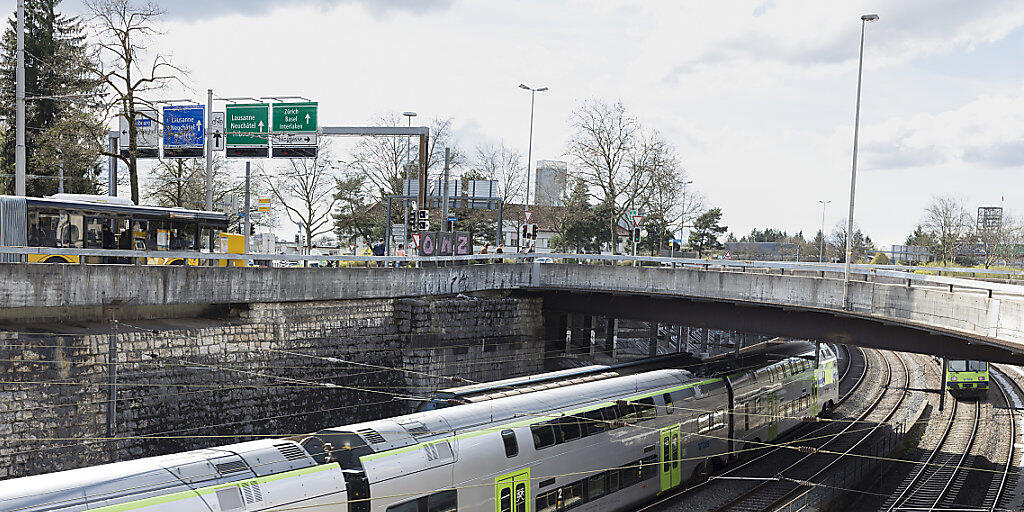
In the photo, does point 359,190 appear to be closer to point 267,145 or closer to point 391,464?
point 267,145

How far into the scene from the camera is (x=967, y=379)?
104 feet

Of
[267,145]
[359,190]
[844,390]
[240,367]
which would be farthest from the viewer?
[359,190]

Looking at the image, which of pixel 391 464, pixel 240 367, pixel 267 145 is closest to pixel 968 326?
pixel 391 464

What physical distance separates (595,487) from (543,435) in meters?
2.04

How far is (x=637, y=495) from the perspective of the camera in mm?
15789

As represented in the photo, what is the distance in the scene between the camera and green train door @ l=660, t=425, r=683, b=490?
16.8 metres

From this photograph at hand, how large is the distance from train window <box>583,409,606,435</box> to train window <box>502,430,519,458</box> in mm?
2098

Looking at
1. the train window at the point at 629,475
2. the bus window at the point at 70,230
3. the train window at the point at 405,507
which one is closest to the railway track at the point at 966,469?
the train window at the point at 629,475

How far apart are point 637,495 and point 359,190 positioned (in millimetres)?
40242

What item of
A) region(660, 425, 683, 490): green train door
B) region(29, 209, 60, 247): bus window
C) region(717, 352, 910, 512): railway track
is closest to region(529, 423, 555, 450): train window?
region(660, 425, 683, 490): green train door

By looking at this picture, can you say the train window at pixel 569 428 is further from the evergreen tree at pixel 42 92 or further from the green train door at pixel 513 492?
the evergreen tree at pixel 42 92

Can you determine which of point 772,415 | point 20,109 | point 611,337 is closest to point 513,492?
point 772,415

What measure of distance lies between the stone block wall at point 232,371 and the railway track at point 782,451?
7.91 m

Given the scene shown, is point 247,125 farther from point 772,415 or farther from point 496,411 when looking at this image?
point 772,415
